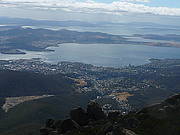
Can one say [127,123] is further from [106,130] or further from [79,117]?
[79,117]

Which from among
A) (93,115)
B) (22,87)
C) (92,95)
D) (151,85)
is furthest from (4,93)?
(93,115)

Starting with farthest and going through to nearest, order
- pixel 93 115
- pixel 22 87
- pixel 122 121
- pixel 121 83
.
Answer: pixel 121 83, pixel 22 87, pixel 93 115, pixel 122 121

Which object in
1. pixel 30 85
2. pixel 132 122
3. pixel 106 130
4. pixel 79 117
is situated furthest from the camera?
pixel 30 85

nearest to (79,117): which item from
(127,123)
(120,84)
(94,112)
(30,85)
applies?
(94,112)

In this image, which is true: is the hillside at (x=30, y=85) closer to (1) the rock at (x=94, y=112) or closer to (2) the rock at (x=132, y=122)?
(1) the rock at (x=94, y=112)

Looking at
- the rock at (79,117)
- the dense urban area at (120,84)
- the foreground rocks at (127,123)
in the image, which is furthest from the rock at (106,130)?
the dense urban area at (120,84)

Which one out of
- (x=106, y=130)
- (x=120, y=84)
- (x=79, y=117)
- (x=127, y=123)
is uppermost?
(x=106, y=130)

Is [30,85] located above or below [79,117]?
below

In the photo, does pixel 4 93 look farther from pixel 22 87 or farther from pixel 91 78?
pixel 91 78

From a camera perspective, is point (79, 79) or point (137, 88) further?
point (79, 79)

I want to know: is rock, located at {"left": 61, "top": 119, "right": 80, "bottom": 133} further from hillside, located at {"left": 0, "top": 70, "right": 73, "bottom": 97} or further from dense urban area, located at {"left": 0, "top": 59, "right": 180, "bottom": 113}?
hillside, located at {"left": 0, "top": 70, "right": 73, "bottom": 97}
